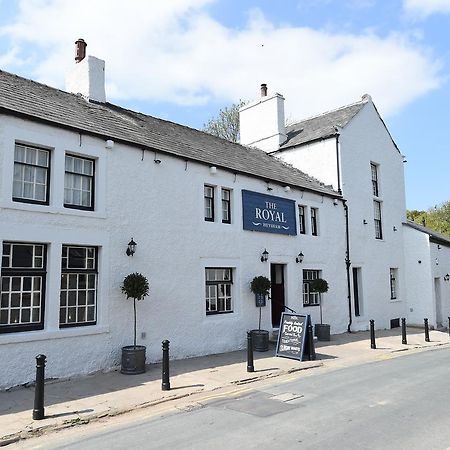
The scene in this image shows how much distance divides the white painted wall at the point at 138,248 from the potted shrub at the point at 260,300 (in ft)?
1.03

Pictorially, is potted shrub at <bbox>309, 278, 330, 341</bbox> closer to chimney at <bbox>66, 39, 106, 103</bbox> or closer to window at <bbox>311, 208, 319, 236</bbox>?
window at <bbox>311, 208, 319, 236</bbox>

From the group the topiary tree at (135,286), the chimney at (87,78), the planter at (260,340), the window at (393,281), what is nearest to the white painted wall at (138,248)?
the topiary tree at (135,286)

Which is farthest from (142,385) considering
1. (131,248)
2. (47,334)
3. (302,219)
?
(302,219)

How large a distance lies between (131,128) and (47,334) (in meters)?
6.54

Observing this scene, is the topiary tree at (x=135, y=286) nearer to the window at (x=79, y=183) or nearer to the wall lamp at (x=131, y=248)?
the wall lamp at (x=131, y=248)

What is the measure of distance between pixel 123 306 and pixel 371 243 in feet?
44.7

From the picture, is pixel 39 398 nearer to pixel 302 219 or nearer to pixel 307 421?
pixel 307 421

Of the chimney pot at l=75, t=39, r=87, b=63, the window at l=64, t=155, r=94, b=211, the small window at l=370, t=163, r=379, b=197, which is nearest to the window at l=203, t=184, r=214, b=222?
the window at l=64, t=155, r=94, b=211

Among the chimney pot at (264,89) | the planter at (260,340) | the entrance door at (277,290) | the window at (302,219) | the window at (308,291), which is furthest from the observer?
the chimney pot at (264,89)

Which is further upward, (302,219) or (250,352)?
(302,219)

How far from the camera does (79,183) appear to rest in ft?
34.9

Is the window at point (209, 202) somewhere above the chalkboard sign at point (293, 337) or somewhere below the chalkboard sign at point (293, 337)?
above

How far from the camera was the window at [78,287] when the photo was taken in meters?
10.0

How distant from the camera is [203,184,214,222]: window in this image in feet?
45.0
